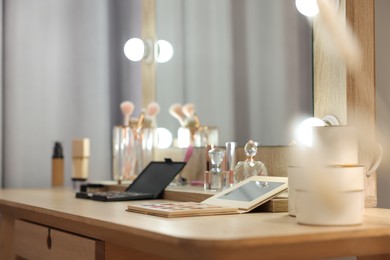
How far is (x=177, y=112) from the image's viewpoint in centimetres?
232

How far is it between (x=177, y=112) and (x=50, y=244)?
2.72 ft

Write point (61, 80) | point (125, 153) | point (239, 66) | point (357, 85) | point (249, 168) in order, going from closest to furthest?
point (357, 85) < point (249, 168) < point (239, 66) < point (125, 153) < point (61, 80)

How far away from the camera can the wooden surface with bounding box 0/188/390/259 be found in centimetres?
100

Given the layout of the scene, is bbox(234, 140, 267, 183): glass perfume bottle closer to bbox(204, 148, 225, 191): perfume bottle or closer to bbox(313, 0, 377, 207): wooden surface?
bbox(204, 148, 225, 191): perfume bottle

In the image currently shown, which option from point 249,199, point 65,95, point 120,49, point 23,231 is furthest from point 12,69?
point 249,199

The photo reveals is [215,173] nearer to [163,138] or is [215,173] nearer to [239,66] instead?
[239,66]

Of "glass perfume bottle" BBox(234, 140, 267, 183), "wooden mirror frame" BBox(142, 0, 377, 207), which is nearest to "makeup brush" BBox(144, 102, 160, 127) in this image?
"glass perfume bottle" BBox(234, 140, 267, 183)

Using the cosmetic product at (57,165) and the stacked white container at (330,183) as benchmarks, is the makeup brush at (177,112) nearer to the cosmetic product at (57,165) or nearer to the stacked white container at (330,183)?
the cosmetic product at (57,165)

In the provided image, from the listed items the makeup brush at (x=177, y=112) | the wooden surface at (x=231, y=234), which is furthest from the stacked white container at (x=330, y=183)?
the makeup brush at (x=177, y=112)

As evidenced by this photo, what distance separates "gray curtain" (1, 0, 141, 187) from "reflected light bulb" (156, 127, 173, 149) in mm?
319

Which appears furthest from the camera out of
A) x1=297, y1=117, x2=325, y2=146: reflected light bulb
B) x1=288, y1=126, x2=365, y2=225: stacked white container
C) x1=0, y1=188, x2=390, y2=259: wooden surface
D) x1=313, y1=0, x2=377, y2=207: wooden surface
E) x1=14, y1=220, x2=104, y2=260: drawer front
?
x1=297, y1=117, x2=325, y2=146: reflected light bulb

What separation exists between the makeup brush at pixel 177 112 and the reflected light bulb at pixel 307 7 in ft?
2.18

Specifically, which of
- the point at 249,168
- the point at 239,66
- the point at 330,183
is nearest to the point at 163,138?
the point at 239,66

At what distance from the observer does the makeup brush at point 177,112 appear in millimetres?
2299
